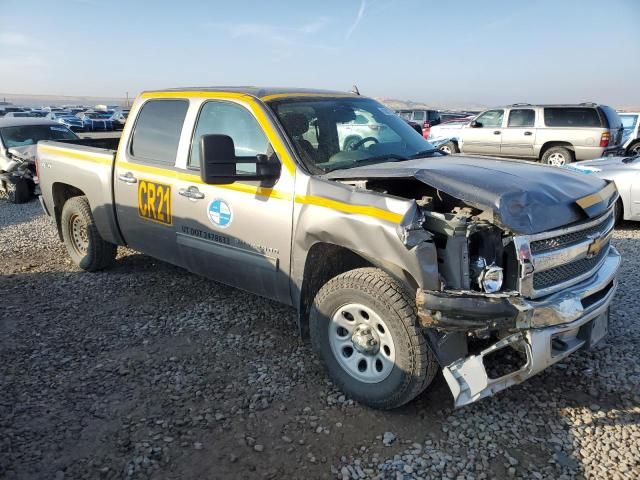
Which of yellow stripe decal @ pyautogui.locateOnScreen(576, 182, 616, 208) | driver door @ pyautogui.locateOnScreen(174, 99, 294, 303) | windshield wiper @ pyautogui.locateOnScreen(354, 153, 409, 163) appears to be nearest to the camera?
yellow stripe decal @ pyautogui.locateOnScreen(576, 182, 616, 208)

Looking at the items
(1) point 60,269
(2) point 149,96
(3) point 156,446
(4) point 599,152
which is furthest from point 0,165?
(4) point 599,152

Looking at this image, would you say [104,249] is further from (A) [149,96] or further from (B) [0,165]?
(B) [0,165]

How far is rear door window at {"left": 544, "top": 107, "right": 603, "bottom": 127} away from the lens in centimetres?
1302

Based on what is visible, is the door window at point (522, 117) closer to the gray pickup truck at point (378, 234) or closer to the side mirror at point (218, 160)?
the gray pickup truck at point (378, 234)

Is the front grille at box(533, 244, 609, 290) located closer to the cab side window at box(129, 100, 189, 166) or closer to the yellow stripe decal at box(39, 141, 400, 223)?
the yellow stripe decal at box(39, 141, 400, 223)

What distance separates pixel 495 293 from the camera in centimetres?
275

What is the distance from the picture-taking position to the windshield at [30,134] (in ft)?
35.6

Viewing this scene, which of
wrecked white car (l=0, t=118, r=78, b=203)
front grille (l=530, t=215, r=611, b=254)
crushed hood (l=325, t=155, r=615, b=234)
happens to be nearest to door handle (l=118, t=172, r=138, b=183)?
crushed hood (l=325, t=155, r=615, b=234)

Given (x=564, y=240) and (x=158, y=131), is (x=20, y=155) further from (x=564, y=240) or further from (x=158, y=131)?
(x=564, y=240)

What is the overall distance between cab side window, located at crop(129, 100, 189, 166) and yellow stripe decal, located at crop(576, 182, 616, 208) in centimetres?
310

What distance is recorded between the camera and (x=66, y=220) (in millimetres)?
5906

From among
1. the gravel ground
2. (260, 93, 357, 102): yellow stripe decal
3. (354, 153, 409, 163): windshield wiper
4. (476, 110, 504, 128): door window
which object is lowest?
the gravel ground

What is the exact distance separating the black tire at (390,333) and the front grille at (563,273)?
2.31 ft

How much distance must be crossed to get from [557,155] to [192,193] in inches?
478
